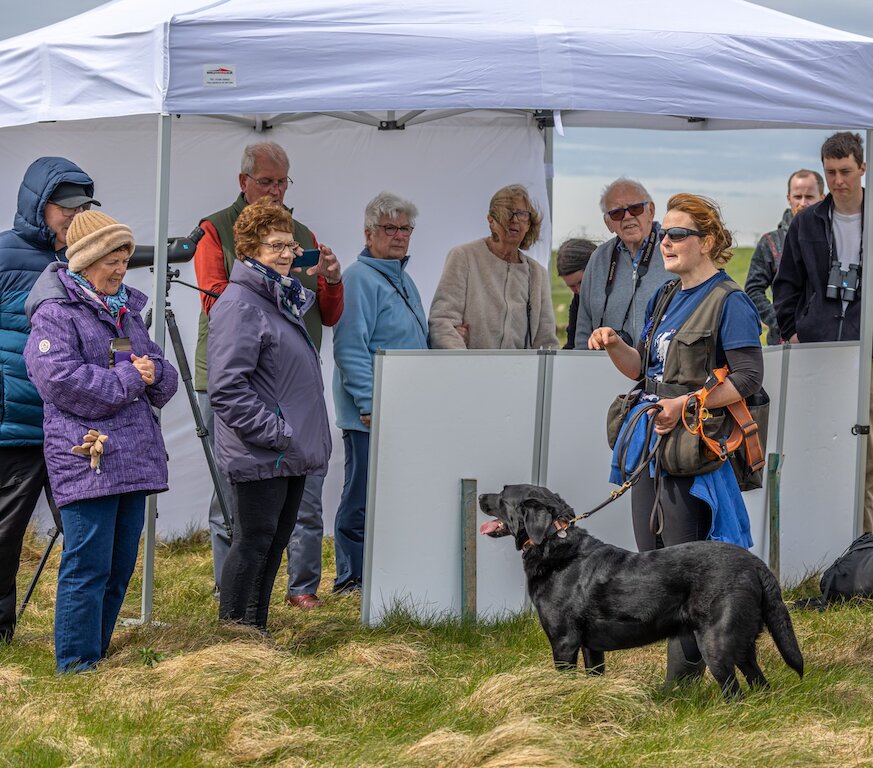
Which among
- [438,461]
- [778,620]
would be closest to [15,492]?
[438,461]

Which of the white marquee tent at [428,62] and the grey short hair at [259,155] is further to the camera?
the grey short hair at [259,155]

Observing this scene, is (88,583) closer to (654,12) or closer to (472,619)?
(472,619)

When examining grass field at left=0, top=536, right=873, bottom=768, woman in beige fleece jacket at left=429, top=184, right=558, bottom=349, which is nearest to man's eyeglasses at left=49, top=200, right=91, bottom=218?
grass field at left=0, top=536, right=873, bottom=768

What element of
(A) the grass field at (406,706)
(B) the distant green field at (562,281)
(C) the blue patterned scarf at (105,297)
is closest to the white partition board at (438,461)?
(A) the grass field at (406,706)

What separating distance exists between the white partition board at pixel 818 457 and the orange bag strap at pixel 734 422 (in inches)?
65.0

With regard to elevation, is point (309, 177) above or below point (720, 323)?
above

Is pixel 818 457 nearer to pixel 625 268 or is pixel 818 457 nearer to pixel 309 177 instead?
pixel 625 268

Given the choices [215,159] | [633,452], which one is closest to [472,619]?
[633,452]

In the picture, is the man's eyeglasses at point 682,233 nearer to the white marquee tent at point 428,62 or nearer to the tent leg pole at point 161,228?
the white marquee tent at point 428,62

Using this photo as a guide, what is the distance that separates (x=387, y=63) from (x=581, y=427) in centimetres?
176

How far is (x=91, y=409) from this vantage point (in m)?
4.43

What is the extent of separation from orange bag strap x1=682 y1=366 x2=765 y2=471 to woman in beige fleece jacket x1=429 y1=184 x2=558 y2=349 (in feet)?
6.23

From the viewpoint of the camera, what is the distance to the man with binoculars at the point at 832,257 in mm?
6164

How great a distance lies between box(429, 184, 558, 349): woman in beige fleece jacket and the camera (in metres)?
6.12
